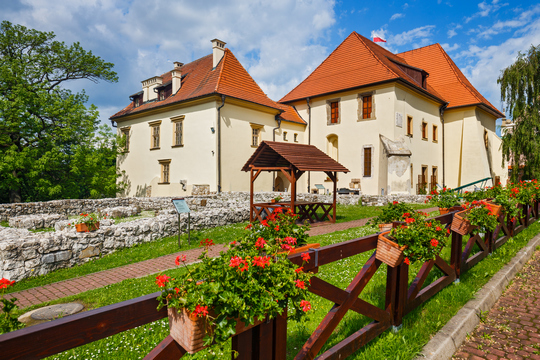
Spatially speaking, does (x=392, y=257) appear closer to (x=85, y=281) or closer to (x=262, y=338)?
(x=262, y=338)

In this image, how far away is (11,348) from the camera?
49.3 inches

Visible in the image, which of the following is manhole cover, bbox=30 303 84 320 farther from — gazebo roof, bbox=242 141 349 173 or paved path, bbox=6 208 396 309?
gazebo roof, bbox=242 141 349 173

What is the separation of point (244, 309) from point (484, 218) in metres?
4.87

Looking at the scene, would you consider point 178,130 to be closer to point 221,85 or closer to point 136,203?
point 221,85

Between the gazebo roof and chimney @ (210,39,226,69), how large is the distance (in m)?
14.0

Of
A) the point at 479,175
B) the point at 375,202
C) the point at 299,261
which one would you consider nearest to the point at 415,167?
the point at 479,175

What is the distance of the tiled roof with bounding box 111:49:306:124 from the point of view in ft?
73.7

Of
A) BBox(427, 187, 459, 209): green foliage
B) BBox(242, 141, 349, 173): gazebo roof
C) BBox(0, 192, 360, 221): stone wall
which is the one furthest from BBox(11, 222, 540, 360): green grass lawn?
BBox(0, 192, 360, 221): stone wall

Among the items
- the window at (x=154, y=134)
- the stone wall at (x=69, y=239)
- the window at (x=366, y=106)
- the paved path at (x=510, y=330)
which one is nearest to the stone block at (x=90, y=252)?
the stone wall at (x=69, y=239)

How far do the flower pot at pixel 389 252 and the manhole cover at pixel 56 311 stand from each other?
4.52 meters

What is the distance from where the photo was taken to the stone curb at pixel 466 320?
3354mm

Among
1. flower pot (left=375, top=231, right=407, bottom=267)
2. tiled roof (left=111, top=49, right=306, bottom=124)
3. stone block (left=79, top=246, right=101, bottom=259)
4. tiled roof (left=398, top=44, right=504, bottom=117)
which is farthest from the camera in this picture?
tiled roof (left=398, top=44, right=504, bottom=117)

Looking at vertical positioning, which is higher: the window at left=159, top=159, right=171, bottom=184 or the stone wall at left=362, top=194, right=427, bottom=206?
the window at left=159, top=159, right=171, bottom=184

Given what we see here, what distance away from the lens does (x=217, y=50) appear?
24.6m
